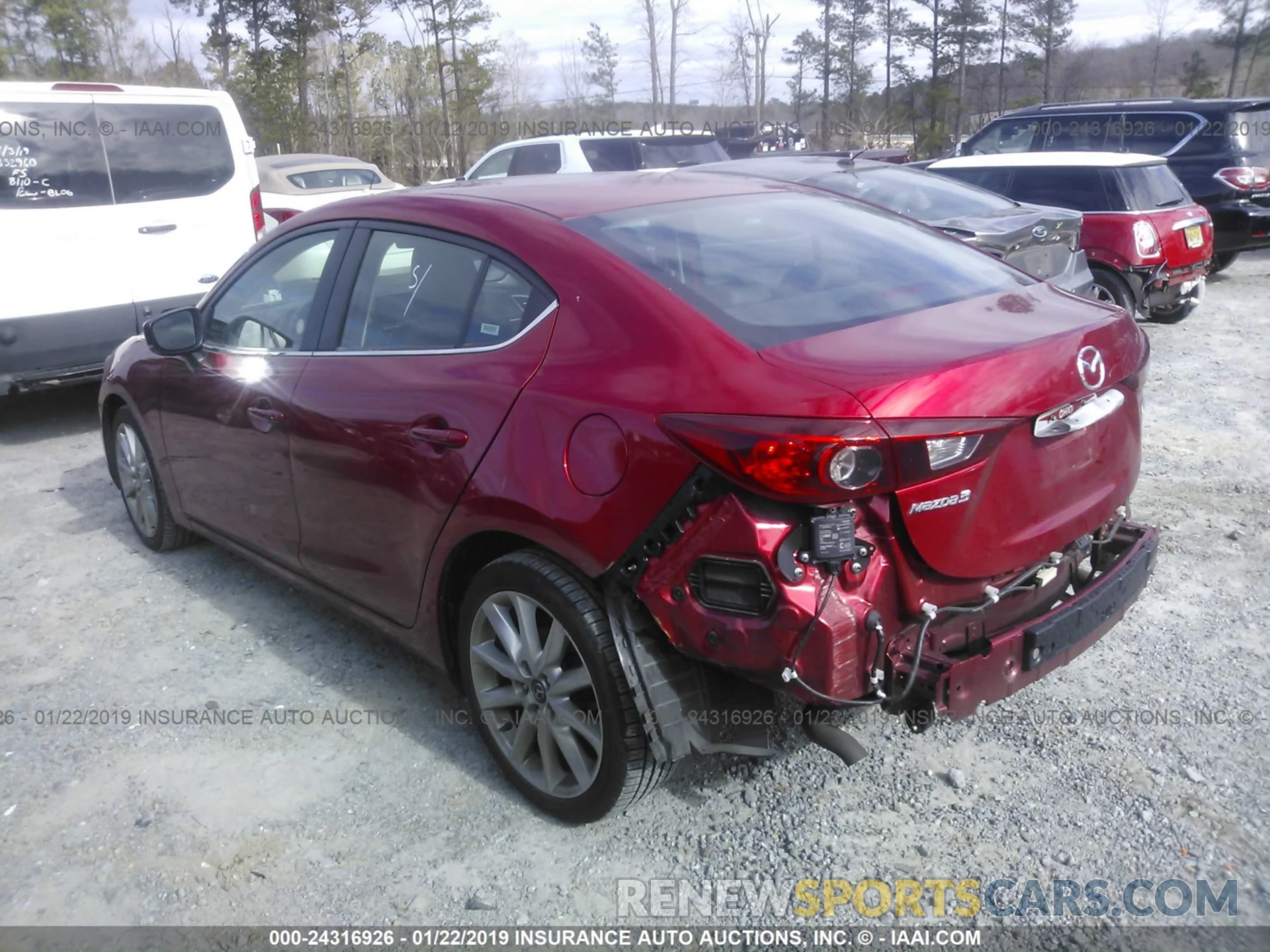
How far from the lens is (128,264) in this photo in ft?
23.9

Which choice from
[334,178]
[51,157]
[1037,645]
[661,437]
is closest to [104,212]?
[51,157]

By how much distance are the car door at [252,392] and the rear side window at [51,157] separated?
3185mm

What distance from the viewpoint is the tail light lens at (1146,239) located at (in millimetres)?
8609

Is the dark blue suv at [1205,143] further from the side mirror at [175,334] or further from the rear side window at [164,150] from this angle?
the side mirror at [175,334]

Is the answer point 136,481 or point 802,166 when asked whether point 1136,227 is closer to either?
point 802,166

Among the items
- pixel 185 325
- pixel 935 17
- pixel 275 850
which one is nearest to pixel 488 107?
pixel 935 17

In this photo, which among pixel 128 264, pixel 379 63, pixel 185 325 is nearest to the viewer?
pixel 185 325

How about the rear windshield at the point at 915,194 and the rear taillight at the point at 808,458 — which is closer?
the rear taillight at the point at 808,458

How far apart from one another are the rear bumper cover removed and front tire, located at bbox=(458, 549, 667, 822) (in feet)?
2.50

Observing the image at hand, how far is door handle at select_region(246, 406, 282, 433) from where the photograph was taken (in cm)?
379

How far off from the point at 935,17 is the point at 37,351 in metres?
36.8

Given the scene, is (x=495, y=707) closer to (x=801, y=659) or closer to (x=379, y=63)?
(x=801, y=659)

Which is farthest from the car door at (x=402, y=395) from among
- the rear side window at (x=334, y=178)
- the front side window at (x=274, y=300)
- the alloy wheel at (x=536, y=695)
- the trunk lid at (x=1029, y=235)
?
the rear side window at (x=334, y=178)

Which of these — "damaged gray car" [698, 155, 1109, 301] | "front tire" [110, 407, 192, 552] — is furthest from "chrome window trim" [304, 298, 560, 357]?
"damaged gray car" [698, 155, 1109, 301]
